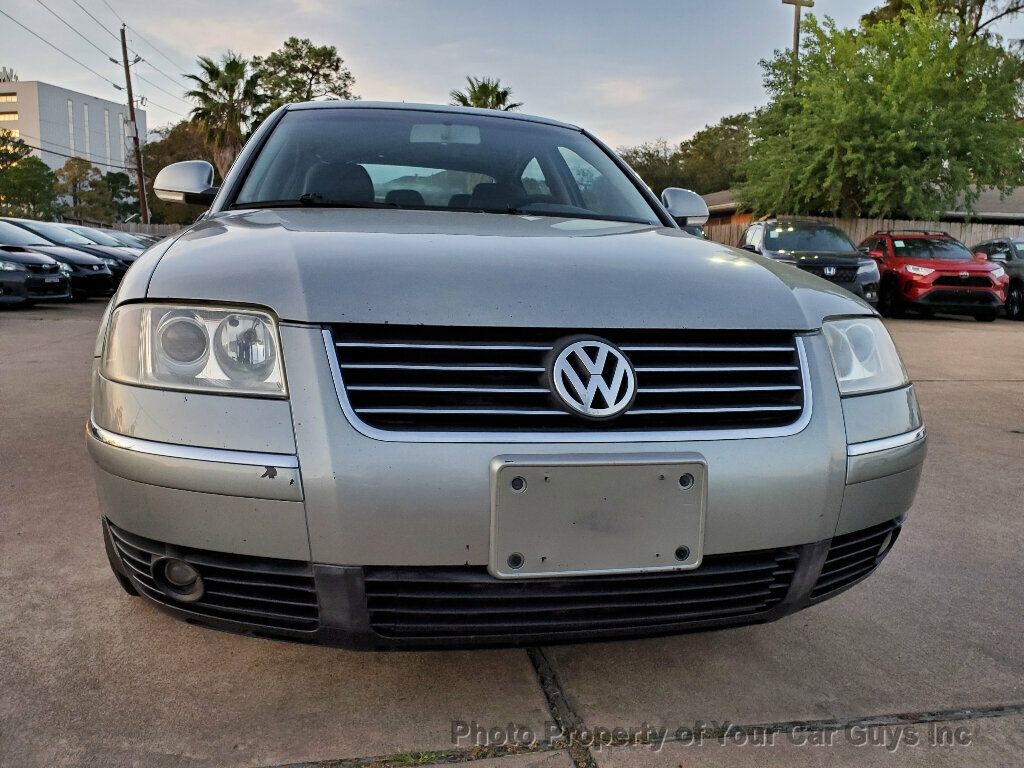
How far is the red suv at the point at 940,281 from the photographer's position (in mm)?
12781

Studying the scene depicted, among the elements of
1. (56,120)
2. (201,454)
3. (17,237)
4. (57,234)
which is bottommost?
(201,454)

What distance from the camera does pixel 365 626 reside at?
1.53m

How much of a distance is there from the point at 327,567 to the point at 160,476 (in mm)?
346

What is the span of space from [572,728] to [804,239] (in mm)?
11676

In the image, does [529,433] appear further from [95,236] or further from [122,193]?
[122,193]

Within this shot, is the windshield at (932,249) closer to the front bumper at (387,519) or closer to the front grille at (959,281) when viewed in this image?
the front grille at (959,281)

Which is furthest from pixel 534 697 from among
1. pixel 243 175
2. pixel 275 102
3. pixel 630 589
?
pixel 275 102

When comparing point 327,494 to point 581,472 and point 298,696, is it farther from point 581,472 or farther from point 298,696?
point 298,696

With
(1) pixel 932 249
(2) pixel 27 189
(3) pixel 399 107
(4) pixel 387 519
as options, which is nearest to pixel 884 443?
(4) pixel 387 519

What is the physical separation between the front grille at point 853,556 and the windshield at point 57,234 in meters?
14.5

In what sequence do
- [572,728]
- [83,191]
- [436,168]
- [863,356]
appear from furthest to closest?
[83,191]
[436,168]
[863,356]
[572,728]

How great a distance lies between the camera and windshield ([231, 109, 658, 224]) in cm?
260

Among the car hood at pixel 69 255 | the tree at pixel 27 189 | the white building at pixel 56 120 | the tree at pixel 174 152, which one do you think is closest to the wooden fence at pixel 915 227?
the car hood at pixel 69 255

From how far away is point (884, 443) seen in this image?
1787 millimetres
